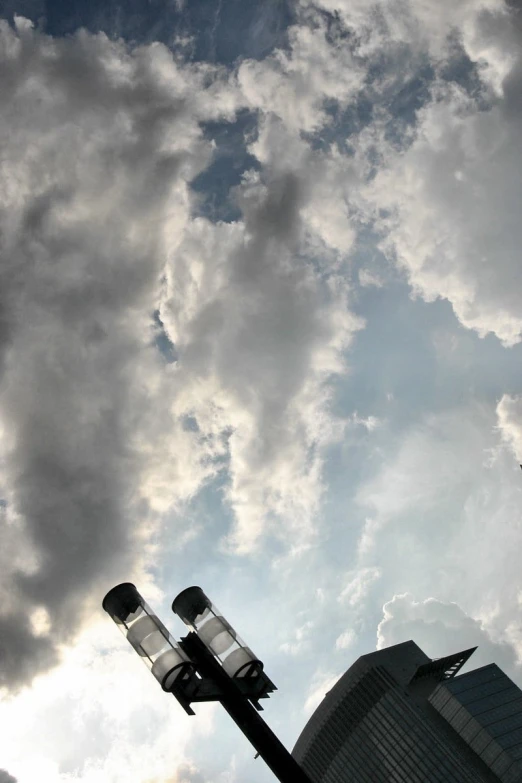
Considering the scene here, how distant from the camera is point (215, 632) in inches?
310

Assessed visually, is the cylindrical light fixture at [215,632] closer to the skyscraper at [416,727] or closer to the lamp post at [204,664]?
the lamp post at [204,664]

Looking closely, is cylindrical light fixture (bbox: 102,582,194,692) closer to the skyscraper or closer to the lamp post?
the lamp post

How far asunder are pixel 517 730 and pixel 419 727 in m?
28.9

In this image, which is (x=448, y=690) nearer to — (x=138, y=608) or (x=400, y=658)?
(x=400, y=658)

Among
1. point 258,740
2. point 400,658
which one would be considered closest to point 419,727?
point 400,658

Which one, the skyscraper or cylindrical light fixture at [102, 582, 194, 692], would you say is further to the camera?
the skyscraper

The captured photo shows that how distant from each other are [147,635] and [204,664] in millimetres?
946

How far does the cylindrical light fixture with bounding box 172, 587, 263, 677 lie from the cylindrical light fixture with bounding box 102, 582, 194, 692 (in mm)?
477

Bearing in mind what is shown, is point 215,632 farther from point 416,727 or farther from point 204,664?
point 416,727

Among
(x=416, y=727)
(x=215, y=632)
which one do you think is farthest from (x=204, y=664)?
(x=416, y=727)

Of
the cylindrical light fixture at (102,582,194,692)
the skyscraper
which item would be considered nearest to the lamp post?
the cylindrical light fixture at (102,582,194,692)

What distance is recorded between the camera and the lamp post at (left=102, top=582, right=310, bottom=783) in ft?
23.7

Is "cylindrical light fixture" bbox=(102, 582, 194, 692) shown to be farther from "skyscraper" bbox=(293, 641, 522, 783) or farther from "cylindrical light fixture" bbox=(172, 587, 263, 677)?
"skyscraper" bbox=(293, 641, 522, 783)

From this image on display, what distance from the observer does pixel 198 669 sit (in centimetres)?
788
